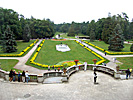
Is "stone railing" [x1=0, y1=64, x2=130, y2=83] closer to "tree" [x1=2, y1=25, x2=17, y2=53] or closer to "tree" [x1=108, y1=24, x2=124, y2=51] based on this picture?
"tree" [x1=2, y1=25, x2=17, y2=53]

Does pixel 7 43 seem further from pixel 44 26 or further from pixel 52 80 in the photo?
pixel 44 26

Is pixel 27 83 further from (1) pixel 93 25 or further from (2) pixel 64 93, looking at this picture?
(1) pixel 93 25

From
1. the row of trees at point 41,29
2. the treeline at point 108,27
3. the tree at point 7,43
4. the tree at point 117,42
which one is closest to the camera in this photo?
the tree at point 7,43

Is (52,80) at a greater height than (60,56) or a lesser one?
greater

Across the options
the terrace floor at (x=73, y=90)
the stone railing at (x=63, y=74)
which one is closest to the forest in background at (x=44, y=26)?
the stone railing at (x=63, y=74)

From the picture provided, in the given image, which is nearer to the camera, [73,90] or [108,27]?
[73,90]

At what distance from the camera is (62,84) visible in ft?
38.1

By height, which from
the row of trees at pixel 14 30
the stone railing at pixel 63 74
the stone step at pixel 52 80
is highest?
the row of trees at pixel 14 30

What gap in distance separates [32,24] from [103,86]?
67552 millimetres

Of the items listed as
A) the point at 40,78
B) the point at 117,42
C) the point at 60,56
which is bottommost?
the point at 60,56

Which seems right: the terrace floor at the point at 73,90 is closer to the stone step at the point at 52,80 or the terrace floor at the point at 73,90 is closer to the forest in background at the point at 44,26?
the stone step at the point at 52,80

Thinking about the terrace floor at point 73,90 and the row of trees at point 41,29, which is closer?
the terrace floor at point 73,90

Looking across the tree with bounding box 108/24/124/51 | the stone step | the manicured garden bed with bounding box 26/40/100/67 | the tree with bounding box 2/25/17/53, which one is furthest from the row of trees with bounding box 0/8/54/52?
the tree with bounding box 108/24/124/51

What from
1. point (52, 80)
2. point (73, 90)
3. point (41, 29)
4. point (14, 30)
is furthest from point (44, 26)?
point (73, 90)
